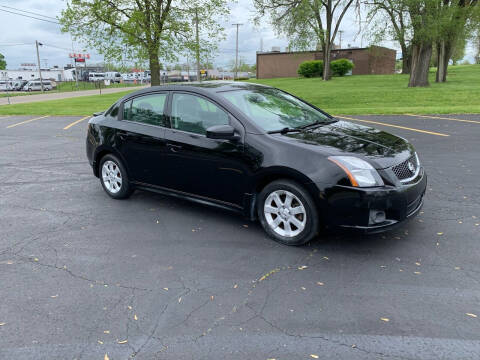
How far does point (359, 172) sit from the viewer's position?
3.78 metres

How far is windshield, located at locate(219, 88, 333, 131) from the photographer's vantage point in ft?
15.0

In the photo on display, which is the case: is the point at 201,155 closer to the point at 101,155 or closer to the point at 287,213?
the point at 287,213

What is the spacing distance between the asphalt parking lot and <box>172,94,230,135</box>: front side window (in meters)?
1.14

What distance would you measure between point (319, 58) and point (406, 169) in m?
59.4

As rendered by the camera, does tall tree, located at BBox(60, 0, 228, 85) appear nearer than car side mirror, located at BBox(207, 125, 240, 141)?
No

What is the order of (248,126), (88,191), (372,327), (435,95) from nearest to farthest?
1. (372,327)
2. (248,126)
3. (88,191)
4. (435,95)

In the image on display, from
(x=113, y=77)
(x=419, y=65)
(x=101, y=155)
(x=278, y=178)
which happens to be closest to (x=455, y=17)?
(x=419, y=65)

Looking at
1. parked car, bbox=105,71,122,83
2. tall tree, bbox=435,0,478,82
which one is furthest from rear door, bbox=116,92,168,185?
parked car, bbox=105,71,122,83

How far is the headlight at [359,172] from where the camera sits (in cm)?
375

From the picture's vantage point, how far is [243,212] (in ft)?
14.8

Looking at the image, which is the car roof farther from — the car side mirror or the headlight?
the headlight

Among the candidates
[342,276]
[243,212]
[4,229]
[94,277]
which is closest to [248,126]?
[243,212]

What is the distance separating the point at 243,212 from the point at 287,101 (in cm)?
170

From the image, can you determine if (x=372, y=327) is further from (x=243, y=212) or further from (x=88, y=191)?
(x=88, y=191)
